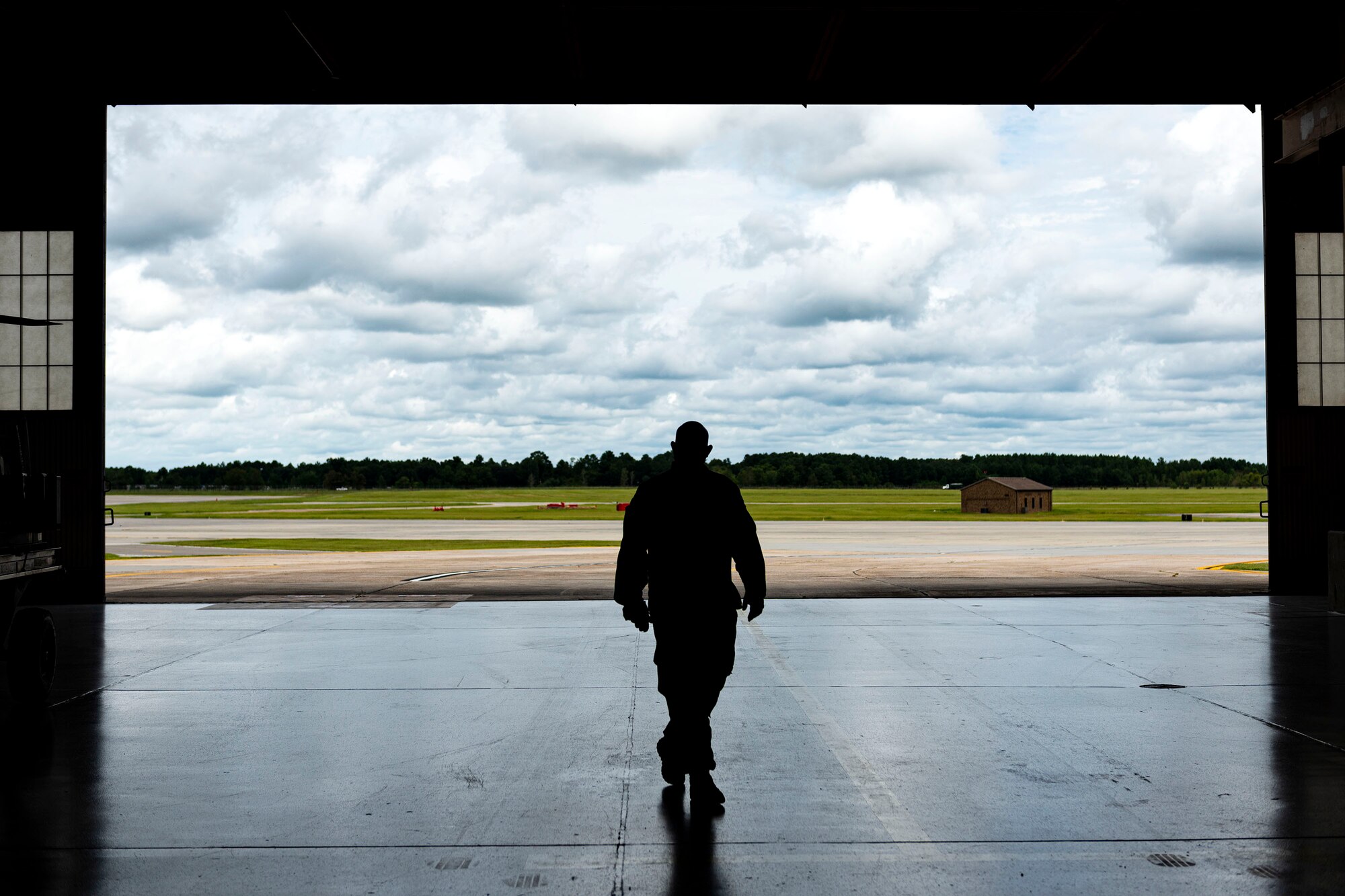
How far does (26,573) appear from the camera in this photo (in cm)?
916

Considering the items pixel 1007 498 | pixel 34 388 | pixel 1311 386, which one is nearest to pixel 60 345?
pixel 34 388

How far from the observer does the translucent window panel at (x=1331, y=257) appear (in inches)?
757

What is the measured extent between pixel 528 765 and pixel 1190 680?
20.8 feet

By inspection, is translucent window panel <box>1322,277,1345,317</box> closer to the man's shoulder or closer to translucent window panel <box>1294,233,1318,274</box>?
translucent window panel <box>1294,233,1318,274</box>

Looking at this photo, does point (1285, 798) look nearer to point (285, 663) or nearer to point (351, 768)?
point (351, 768)

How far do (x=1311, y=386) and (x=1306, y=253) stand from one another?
2.34 meters

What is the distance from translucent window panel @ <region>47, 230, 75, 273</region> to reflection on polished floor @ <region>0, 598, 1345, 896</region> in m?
8.76

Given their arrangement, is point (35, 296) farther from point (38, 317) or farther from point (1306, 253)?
point (1306, 253)

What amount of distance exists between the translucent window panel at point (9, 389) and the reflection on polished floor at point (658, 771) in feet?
26.1

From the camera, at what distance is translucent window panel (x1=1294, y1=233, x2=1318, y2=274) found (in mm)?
19250

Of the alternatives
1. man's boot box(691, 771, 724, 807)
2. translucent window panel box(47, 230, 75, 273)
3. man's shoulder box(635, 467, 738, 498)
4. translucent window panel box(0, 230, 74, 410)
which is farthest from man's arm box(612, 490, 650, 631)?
translucent window panel box(47, 230, 75, 273)

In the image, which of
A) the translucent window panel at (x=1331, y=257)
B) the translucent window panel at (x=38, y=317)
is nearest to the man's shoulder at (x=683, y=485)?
the translucent window panel at (x=38, y=317)
